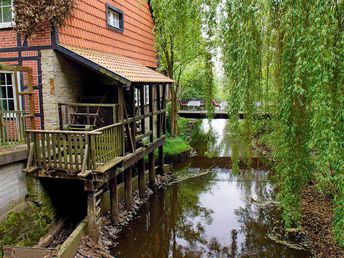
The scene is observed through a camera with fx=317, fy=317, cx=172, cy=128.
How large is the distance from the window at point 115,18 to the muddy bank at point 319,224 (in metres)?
8.89

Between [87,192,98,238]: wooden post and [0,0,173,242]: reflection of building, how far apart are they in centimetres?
2

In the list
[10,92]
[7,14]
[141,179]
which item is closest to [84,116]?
[10,92]

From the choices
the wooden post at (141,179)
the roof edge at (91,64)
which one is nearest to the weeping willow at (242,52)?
the roof edge at (91,64)

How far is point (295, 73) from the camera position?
3848 mm

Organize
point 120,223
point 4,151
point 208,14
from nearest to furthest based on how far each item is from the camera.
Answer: point 208,14 < point 4,151 < point 120,223

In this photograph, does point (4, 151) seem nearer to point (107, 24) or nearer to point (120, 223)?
point (120, 223)

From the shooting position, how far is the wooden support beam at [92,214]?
7.27 meters

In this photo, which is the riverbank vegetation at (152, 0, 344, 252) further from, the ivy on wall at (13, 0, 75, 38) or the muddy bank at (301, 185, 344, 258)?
the ivy on wall at (13, 0, 75, 38)

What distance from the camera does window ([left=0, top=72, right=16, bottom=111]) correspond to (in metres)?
8.29

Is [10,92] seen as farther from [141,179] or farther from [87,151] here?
[141,179]

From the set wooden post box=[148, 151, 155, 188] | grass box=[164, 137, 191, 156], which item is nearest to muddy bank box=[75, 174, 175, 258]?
wooden post box=[148, 151, 155, 188]

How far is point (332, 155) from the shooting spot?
11.7 ft

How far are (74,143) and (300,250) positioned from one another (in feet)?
19.7

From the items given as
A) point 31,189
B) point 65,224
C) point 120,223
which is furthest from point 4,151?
point 120,223
